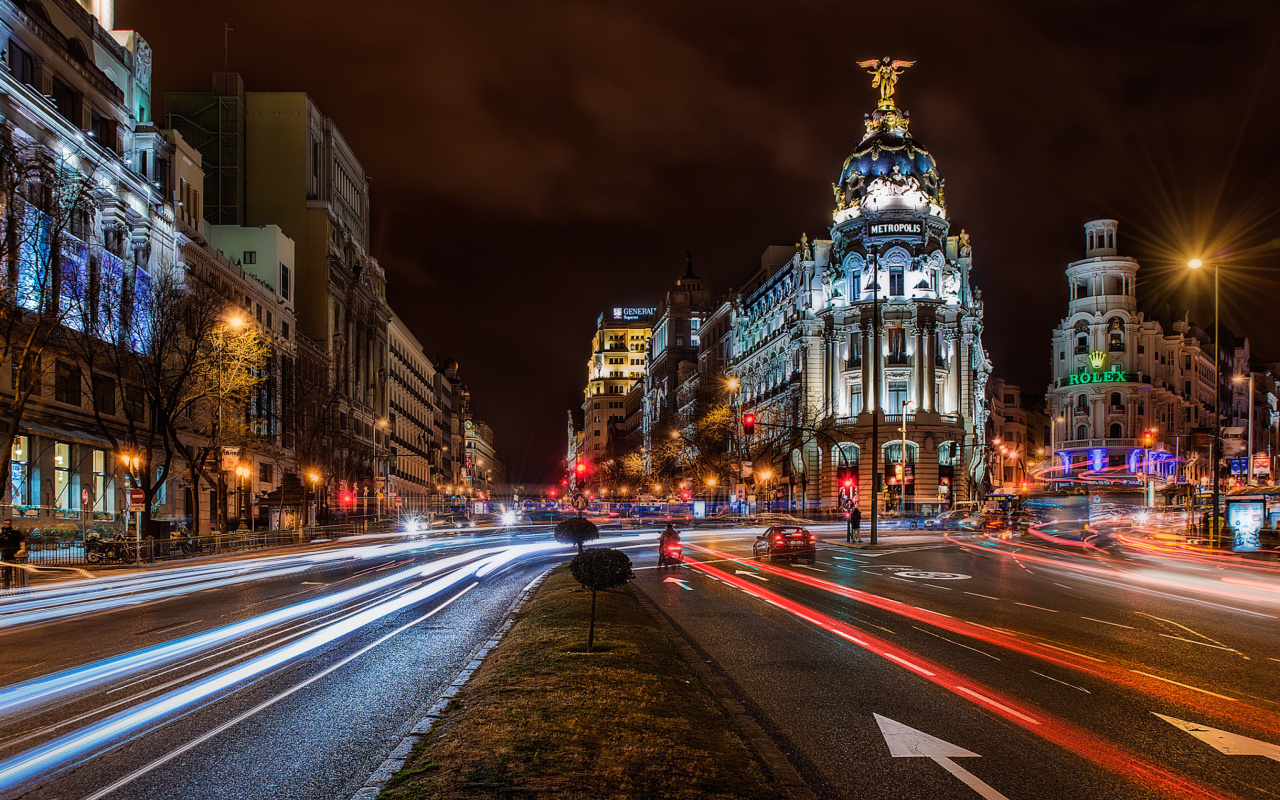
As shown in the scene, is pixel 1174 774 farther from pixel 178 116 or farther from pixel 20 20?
pixel 178 116

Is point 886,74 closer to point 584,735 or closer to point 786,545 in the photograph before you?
point 786,545

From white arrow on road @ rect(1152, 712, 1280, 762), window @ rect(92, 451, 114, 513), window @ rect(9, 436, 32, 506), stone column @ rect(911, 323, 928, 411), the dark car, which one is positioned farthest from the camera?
stone column @ rect(911, 323, 928, 411)

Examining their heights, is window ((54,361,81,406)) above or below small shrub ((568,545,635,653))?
above

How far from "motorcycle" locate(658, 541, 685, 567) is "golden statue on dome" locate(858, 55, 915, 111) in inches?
2477

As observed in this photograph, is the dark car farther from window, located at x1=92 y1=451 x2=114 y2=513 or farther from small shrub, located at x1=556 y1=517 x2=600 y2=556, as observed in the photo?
window, located at x1=92 y1=451 x2=114 y2=513

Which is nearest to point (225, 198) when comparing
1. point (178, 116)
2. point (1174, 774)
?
point (178, 116)

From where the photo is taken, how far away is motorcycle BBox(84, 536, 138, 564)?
33.8m

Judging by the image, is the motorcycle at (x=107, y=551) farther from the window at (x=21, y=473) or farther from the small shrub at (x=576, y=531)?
the small shrub at (x=576, y=531)

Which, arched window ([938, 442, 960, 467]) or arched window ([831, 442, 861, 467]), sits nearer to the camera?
arched window ([938, 442, 960, 467])

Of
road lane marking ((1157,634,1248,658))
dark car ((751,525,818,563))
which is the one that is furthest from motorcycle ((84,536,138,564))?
road lane marking ((1157,634,1248,658))

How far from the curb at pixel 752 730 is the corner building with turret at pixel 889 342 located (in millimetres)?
65063

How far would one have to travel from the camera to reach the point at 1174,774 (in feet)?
26.1

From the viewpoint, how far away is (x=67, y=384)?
4194 centimetres

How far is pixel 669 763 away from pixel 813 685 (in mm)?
4717
